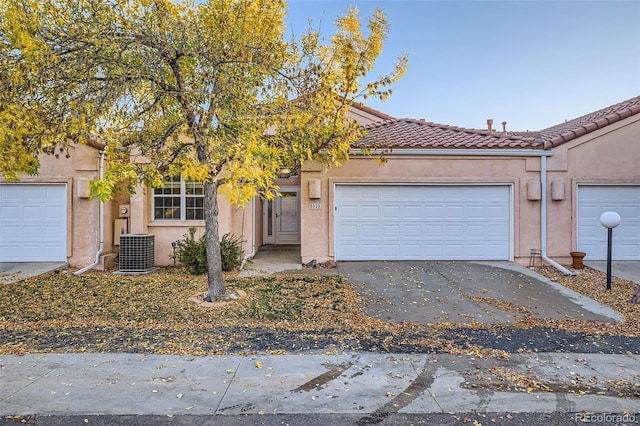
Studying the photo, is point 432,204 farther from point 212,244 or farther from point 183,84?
point 183,84

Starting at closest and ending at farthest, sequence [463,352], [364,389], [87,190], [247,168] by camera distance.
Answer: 1. [364,389]
2. [463,352]
3. [247,168]
4. [87,190]

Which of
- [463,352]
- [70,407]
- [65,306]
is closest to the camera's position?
[70,407]

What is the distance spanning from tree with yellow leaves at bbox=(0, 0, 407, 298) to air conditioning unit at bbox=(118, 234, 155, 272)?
3.20 m

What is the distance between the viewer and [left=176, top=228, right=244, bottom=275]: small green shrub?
9188 mm

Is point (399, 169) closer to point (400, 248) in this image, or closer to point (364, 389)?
point (400, 248)

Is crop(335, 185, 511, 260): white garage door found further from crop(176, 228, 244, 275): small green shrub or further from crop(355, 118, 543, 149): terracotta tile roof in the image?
crop(176, 228, 244, 275): small green shrub

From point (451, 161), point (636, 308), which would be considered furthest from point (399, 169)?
point (636, 308)

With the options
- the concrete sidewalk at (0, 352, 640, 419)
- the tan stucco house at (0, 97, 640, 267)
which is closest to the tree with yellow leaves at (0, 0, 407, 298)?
the concrete sidewalk at (0, 352, 640, 419)

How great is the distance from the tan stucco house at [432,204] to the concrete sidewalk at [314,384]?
5.96 meters

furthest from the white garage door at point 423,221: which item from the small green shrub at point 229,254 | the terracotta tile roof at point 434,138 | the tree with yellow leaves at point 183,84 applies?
the tree with yellow leaves at point 183,84

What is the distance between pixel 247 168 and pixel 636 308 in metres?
6.97

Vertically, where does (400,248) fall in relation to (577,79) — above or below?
below

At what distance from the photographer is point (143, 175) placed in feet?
23.1

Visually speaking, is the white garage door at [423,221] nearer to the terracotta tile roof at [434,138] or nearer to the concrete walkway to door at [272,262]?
the terracotta tile roof at [434,138]
